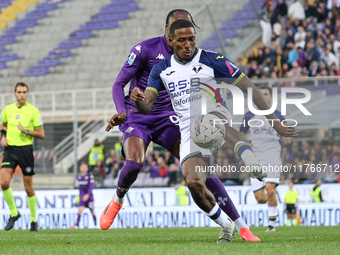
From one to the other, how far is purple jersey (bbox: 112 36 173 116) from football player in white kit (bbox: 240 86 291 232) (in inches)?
138

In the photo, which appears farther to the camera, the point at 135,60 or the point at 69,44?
the point at 69,44

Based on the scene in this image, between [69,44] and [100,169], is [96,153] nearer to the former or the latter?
[100,169]

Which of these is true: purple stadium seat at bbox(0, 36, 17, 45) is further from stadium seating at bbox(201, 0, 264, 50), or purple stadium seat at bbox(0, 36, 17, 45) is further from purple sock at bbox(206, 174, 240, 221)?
purple sock at bbox(206, 174, 240, 221)

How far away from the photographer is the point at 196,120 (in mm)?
→ 5582

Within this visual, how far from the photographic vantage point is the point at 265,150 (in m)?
9.84

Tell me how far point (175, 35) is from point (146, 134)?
1.24m

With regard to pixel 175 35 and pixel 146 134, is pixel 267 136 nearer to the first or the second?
pixel 146 134

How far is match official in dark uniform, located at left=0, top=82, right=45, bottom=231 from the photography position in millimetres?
9492

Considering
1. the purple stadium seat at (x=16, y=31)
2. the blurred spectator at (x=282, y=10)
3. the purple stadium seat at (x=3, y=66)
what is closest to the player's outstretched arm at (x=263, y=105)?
the blurred spectator at (x=282, y=10)

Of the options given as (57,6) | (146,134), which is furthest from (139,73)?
(57,6)

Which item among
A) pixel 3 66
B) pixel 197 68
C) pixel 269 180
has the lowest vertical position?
pixel 269 180

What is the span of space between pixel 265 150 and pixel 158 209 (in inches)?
156

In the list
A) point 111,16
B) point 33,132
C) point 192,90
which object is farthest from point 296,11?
point 192,90

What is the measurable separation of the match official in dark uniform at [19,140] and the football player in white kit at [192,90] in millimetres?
4387
